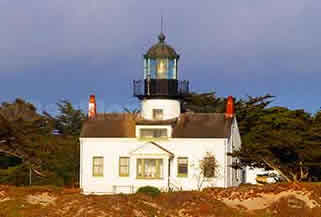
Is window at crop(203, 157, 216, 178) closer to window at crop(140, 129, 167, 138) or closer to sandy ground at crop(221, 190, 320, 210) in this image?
window at crop(140, 129, 167, 138)

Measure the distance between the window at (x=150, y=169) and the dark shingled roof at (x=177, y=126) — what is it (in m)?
1.84

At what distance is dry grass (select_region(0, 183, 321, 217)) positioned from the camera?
28859 mm

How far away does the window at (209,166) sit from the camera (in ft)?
154

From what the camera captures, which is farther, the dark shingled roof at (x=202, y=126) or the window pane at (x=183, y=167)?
the window pane at (x=183, y=167)

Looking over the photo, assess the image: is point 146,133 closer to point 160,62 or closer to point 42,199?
point 160,62

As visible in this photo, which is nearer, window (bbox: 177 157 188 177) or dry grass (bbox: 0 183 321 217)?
dry grass (bbox: 0 183 321 217)

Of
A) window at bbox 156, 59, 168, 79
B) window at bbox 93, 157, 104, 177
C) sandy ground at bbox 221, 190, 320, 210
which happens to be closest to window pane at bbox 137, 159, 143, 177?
window at bbox 93, 157, 104, 177

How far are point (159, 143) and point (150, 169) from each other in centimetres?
166

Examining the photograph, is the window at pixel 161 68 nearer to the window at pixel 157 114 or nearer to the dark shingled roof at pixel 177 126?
the window at pixel 157 114

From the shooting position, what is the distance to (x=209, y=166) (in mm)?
46906

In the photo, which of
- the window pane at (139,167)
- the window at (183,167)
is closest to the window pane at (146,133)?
the window pane at (139,167)

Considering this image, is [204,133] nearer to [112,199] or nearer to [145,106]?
[145,106]

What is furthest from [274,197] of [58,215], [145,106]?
[145,106]

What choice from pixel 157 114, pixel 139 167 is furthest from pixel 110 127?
pixel 139 167
